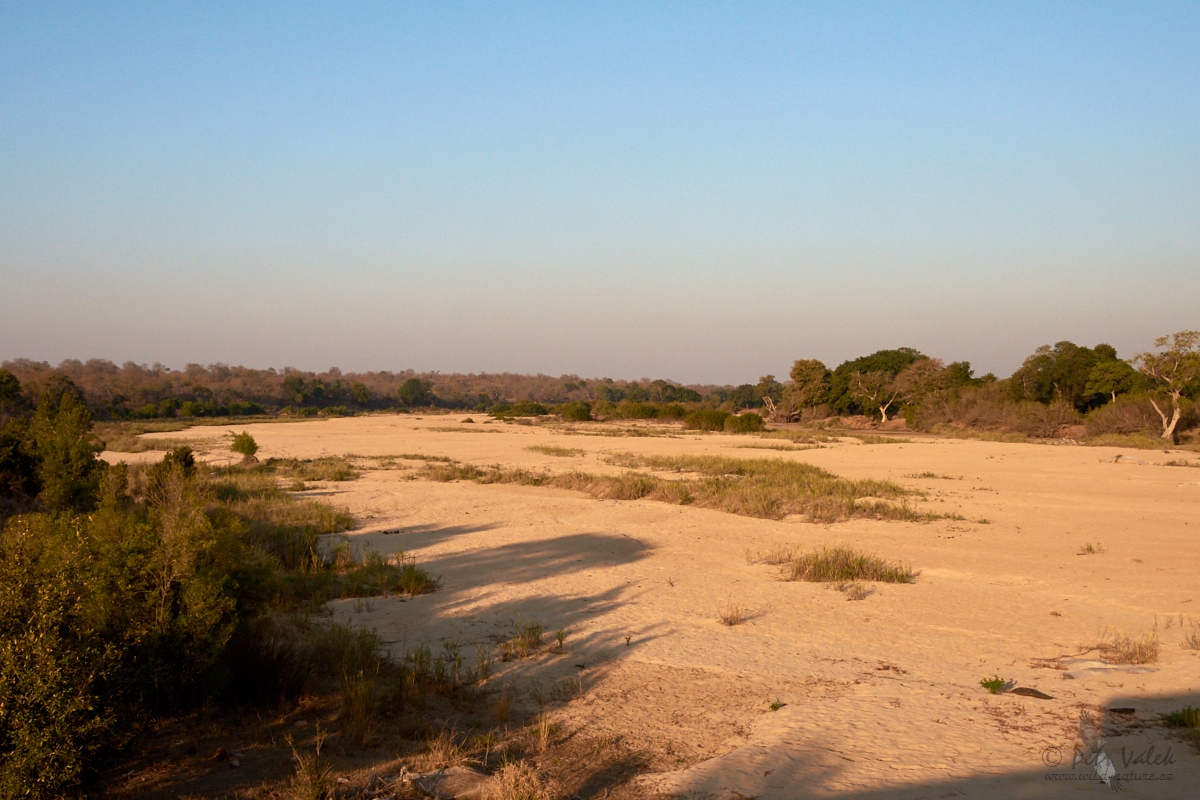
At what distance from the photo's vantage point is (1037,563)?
1216 centimetres

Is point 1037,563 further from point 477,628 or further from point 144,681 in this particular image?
point 144,681

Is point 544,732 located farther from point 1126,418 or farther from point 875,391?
point 875,391

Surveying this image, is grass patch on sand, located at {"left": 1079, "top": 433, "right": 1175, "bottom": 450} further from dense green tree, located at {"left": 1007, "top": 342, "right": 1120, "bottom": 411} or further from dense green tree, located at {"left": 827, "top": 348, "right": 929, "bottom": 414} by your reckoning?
dense green tree, located at {"left": 827, "top": 348, "right": 929, "bottom": 414}

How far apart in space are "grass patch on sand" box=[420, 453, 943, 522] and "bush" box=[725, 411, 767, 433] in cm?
2761

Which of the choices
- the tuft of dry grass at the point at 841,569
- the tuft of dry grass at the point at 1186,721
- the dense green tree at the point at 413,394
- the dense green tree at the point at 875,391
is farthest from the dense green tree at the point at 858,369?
the dense green tree at the point at 413,394

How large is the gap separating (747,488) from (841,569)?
360 inches

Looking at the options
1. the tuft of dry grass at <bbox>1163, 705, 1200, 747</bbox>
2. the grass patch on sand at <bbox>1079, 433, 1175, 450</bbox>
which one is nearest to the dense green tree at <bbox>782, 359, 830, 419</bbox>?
the grass patch on sand at <bbox>1079, 433, 1175, 450</bbox>

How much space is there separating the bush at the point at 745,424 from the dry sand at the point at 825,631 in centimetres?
3683

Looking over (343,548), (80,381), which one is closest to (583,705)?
(343,548)

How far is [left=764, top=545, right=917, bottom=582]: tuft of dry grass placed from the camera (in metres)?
11.0

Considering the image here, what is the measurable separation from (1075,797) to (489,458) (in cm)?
2983

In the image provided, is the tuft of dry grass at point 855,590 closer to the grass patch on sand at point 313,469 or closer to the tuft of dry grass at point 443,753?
the tuft of dry grass at point 443,753

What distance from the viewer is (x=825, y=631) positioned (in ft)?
27.9

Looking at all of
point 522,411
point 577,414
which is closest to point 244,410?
point 522,411
